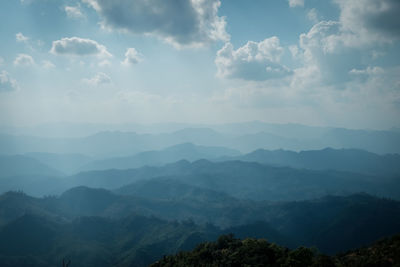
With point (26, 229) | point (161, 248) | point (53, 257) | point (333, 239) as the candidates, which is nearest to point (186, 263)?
point (161, 248)

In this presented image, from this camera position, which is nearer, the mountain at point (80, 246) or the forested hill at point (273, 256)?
the forested hill at point (273, 256)

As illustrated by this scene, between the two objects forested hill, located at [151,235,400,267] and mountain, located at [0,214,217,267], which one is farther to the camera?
mountain, located at [0,214,217,267]

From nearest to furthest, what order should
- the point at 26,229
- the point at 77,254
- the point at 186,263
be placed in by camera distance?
the point at 186,263 < the point at 77,254 < the point at 26,229

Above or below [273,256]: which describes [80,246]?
below

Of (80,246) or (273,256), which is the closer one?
(273,256)

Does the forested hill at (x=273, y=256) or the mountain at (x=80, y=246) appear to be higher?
the forested hill at (x=273, y=256)

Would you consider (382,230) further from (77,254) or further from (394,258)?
(77,254)

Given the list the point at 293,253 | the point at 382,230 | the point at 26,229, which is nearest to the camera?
the point at 293,253

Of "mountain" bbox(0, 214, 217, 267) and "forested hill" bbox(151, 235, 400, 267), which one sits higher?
"forested hill" bbox(151, 235, 400, 267)
